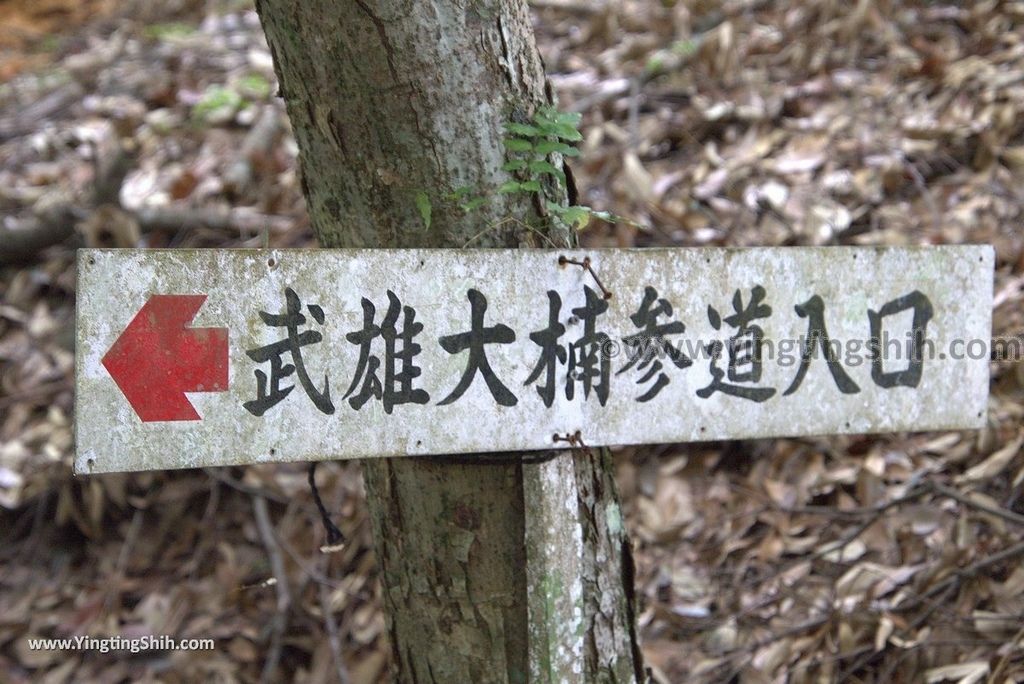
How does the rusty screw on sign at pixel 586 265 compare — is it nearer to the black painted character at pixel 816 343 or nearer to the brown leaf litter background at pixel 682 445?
the black painted character at pixel 816 343

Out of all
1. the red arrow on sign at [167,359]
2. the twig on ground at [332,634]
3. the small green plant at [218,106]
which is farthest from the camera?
the small green plant at [218,106]

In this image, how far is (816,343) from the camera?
1.40 meters

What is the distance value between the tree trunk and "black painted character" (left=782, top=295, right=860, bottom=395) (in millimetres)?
358

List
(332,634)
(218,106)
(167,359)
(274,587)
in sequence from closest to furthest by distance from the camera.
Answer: (167,359) < (332,634) < (274,587) < (218,106)

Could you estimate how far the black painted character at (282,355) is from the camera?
1.20 meters

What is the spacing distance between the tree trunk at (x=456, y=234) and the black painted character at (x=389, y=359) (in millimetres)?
120

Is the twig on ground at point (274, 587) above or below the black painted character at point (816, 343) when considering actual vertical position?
below

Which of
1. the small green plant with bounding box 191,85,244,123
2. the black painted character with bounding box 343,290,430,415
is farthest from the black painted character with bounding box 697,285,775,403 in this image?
the small green plant with bounding box 191,85,244,123

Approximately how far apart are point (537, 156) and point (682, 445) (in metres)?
1.29

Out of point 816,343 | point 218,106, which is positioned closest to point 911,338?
point 816,343

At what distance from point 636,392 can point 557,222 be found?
0.28 m

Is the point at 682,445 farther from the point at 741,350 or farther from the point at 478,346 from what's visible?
the point at 478,346

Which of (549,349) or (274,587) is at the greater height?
(549,349)

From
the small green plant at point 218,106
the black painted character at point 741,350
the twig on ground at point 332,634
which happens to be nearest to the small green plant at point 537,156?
the black painted character at point 741,350
